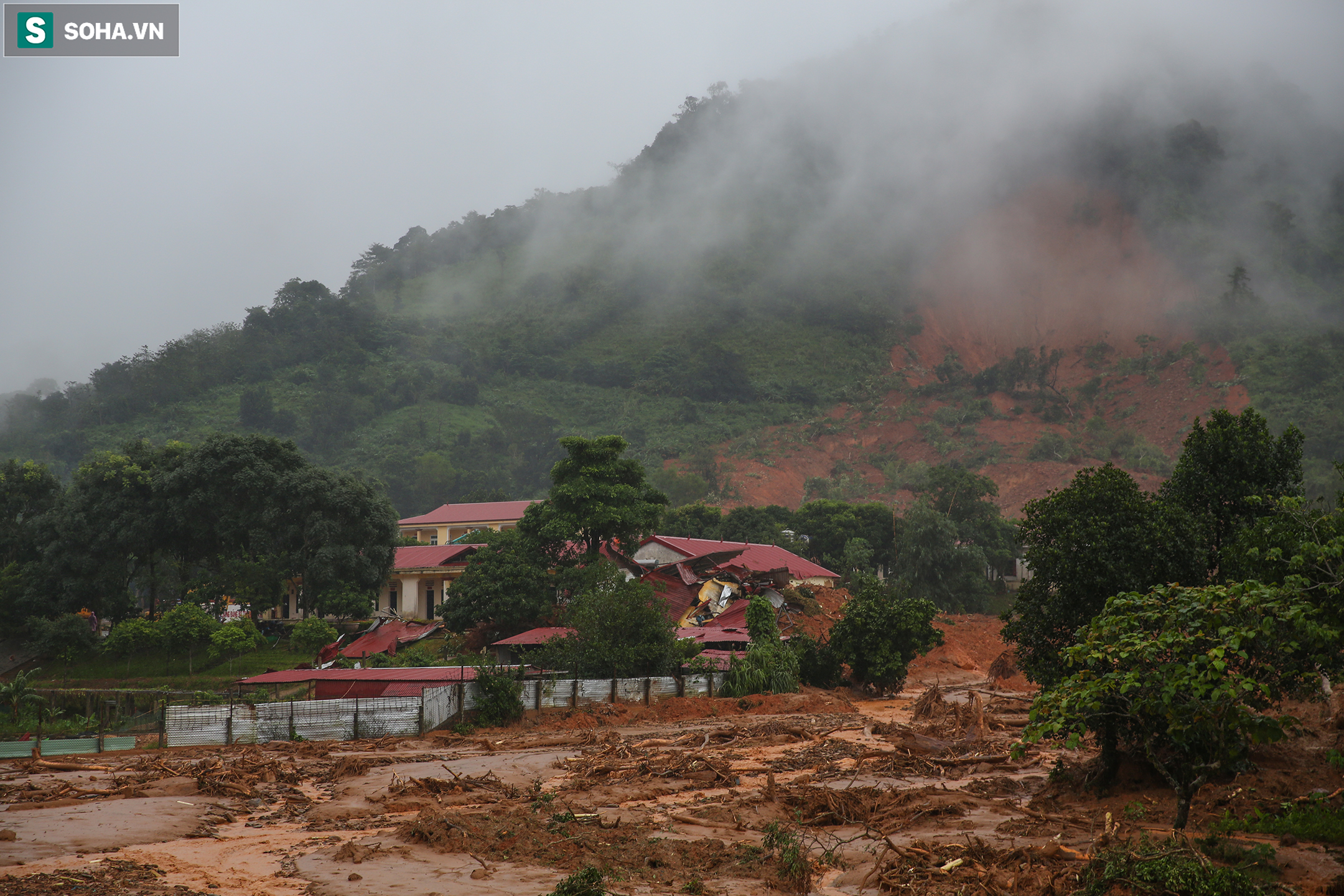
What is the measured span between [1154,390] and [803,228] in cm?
8306

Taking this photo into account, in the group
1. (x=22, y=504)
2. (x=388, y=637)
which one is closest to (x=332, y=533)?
(x=388, y=637)

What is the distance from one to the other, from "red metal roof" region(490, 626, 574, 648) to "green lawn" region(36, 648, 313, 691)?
35.0 ft

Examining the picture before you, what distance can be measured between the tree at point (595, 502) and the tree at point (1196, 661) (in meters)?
36.4

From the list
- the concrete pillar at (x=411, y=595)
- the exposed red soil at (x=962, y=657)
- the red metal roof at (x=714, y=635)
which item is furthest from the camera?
the concrete pillar at (x=411, y=595)

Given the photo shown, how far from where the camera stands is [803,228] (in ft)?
629

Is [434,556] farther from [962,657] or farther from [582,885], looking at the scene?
[582,885]

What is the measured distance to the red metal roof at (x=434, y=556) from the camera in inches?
2319

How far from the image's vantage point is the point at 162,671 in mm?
43156

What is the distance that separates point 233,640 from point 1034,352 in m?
132

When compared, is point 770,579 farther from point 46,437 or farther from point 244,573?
point 46,437

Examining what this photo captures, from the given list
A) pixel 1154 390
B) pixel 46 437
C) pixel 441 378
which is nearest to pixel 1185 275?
pixel 1154 390

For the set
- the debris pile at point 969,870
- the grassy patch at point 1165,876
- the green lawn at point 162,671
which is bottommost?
the green lawn at point 162,671

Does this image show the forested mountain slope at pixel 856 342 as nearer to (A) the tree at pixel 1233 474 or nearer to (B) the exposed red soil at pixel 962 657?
(B) the exposed red soil at pixel 962 657

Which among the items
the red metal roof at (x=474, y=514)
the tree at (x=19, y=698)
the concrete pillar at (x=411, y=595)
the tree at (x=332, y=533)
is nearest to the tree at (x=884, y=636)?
the tree at (x=332, y=533)
